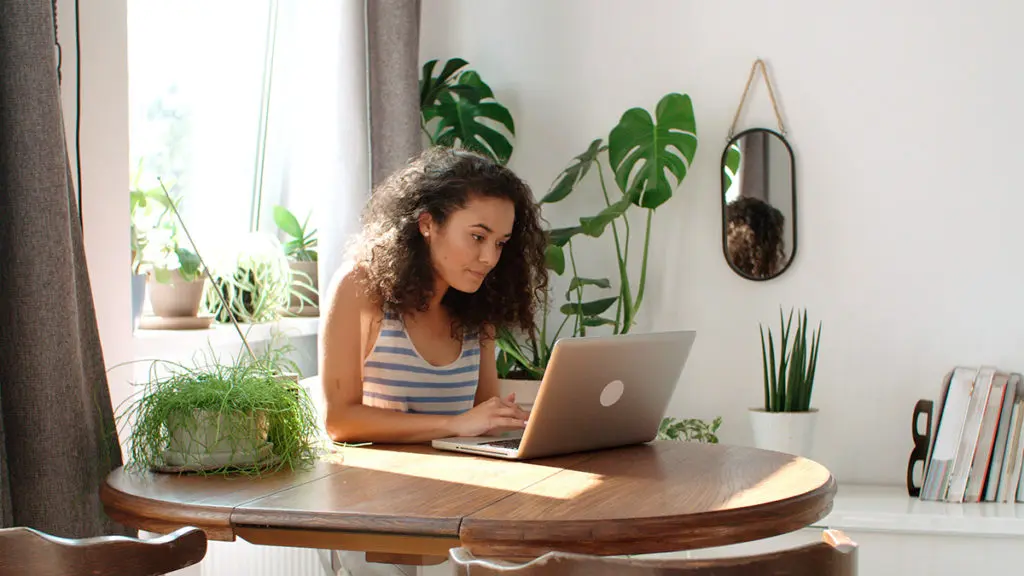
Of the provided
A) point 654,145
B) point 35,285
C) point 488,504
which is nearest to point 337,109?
point 654,145

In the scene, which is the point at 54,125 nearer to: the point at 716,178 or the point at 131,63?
the point at 131,63

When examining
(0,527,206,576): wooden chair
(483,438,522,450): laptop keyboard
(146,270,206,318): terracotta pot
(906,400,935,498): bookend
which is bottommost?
(906,400,935,498): bookend

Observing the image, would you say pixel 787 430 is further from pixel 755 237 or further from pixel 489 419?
pixel 489 419

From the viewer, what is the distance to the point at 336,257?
3.10 meters

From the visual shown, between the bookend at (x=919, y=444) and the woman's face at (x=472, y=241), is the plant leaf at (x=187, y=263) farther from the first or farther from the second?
the bookend at (x=919, y=444)

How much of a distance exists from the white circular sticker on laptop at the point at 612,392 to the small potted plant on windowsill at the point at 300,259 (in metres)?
1.62

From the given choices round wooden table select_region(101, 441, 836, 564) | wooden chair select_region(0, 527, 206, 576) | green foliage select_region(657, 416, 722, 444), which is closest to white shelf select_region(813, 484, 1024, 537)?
green foliage select_region(657, 416, 722, 444)

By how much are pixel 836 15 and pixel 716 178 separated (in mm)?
640

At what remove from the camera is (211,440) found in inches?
66.2

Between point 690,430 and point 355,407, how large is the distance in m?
1.59

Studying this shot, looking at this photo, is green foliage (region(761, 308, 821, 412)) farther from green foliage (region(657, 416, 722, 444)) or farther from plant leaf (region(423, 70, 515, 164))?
plant leaf (region(423, 70, 515, 164))

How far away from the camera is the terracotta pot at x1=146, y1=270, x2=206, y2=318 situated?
106 inches

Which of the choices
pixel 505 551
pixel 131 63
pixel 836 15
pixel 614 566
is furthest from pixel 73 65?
pixel 836 15

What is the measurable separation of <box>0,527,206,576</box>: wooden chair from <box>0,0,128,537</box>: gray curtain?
0.64 metres
